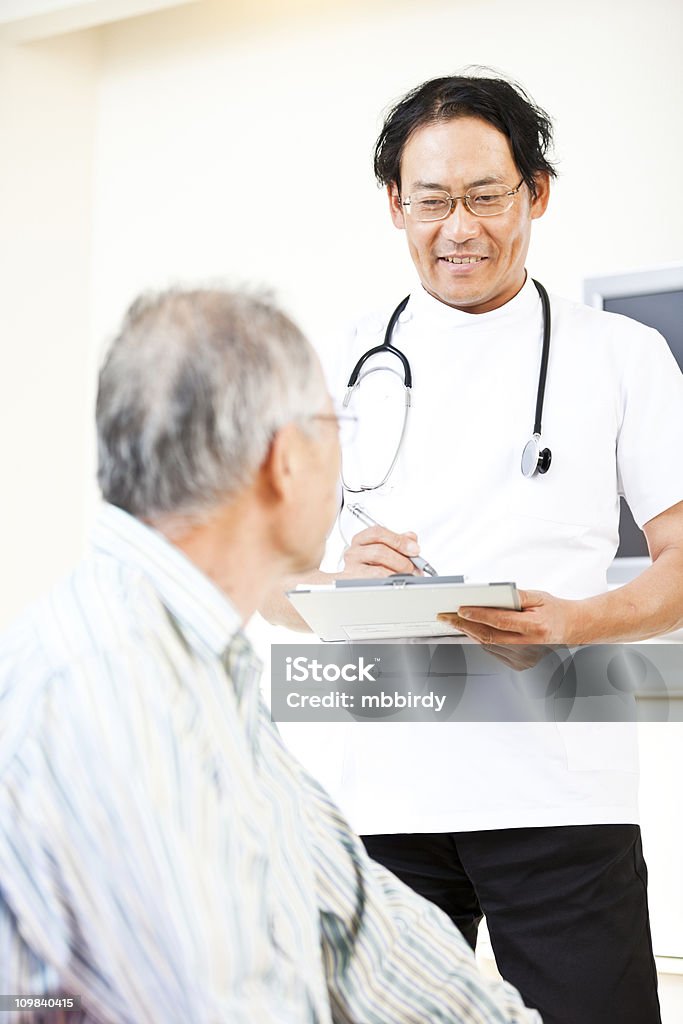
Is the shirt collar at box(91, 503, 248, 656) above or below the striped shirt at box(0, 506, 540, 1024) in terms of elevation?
above

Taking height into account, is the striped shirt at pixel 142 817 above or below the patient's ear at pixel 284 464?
below

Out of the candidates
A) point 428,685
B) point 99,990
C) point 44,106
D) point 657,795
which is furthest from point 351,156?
point 99,990

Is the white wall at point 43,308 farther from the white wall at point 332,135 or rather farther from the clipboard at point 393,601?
the clipboard at point 393,601

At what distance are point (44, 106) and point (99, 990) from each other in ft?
10.4

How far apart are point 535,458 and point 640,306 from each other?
1198 millimetres

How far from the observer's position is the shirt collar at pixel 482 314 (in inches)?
61.1

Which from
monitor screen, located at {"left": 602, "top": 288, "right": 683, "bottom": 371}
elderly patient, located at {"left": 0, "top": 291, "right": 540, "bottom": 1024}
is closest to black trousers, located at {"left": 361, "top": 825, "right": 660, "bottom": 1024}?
elderly patient, located at {"left": 0, "top": 291, "right": 540, "bottom": 1024}

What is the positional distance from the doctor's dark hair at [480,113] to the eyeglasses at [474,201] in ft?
0.16

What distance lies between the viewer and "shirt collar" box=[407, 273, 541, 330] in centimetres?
155

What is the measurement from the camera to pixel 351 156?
3.18 meters

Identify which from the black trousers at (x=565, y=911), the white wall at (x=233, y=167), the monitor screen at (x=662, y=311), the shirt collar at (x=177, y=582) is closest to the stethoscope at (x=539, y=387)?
the black trousers at (x=565, y=911)

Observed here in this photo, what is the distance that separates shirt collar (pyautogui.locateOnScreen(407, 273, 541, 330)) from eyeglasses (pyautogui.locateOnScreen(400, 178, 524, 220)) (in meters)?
0.12

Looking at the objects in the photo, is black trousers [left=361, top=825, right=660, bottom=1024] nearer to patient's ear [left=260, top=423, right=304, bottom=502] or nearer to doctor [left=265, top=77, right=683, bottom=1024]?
doctor [left=265, top=77, right=683, bottom=1024]

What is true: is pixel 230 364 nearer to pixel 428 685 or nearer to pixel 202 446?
pixel 202 446
